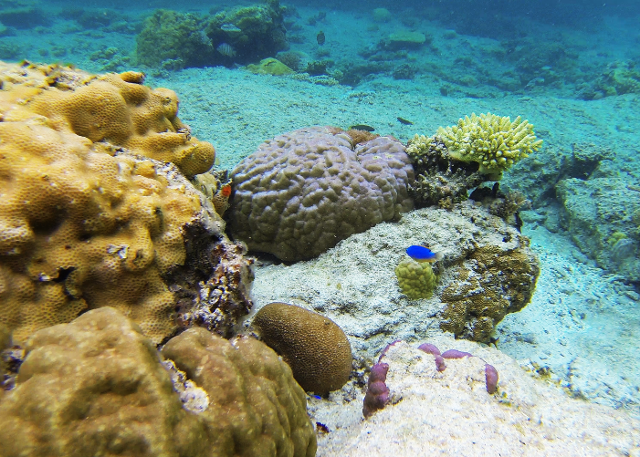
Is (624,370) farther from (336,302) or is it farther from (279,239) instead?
(279,239)

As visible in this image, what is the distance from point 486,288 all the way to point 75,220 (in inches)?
158

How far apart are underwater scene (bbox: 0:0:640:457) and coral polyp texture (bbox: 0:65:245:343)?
1 centimetres

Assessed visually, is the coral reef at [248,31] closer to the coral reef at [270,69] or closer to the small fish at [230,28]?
the small fish at [230,28]

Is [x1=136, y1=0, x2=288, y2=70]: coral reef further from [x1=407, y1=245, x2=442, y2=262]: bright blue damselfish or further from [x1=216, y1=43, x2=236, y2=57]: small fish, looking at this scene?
[x1=407, y1=245, x2=442, y2=262]: bright blue damselfish

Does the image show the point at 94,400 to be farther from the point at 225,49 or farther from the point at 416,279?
the point at 225,49

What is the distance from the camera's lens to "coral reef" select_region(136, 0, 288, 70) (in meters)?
13.9

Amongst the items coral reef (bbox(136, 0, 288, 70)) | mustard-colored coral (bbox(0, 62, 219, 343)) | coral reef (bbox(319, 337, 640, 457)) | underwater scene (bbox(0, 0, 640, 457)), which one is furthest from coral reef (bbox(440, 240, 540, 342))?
coral reef (bbox(136, 0, 288, 70))

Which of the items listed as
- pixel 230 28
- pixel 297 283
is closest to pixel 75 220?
pixel 297 283

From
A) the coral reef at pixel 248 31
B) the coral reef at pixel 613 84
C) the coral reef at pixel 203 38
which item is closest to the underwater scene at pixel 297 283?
the coral reef at pixel 203 38

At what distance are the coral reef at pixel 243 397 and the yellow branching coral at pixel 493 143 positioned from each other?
148 inches

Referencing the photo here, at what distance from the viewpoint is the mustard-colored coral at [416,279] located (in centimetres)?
371

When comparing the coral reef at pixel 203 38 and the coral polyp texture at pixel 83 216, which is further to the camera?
the coral reef at pixel 203 38

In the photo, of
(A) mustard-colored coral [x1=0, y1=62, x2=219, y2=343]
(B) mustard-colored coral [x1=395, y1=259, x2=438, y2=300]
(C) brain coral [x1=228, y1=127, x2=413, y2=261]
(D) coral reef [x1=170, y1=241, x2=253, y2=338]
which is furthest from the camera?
(C) brain coral [x1=228, y1=127, x2=413, y2=261]

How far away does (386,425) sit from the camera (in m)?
2.44
